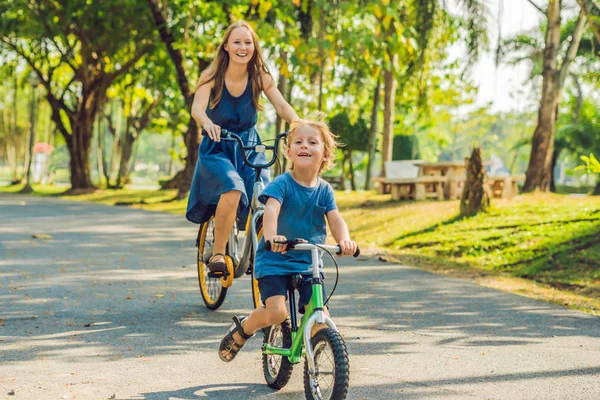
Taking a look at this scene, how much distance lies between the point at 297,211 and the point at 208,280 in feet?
9.58

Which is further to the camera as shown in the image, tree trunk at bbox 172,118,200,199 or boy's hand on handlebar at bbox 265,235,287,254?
tree trunk at bbox 172,118,200,199

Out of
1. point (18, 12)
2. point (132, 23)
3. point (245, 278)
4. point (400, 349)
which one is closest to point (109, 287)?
point (245, 278)

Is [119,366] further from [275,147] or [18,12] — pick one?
[18,12]

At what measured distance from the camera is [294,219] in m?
4.39

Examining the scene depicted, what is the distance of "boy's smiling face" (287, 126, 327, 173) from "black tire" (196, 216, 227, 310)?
2.57 metres

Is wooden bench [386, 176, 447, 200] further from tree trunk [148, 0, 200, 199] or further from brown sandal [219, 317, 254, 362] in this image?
brown sandal [219, 317, 254, 362]

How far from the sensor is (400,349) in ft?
18.9

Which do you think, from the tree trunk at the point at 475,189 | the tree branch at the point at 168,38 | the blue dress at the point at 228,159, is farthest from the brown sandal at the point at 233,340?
the tree branch at the point at 168,38

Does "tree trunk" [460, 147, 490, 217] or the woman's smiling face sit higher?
the woman's smiling face

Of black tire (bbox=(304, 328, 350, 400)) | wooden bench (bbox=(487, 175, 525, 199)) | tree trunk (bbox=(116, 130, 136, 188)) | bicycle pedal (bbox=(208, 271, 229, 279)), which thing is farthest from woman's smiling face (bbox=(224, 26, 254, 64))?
tree trunk (bbox=(116, 130, 136, 188))

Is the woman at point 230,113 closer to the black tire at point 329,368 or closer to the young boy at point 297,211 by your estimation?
the young boy at point 297,211

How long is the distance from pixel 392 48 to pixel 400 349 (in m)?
8.34

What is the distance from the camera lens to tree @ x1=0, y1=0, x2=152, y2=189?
2838 cm

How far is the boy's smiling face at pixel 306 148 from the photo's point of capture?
434 cm
